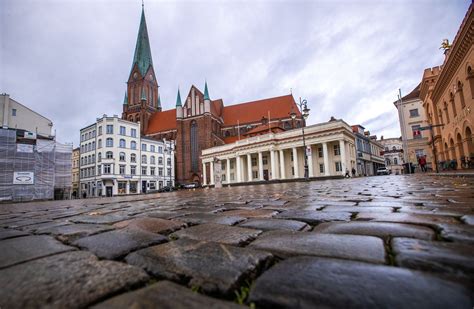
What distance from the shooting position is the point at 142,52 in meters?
61.9

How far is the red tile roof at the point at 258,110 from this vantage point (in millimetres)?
49906

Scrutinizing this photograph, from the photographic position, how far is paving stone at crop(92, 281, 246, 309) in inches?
27.9

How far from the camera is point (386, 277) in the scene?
0.81m

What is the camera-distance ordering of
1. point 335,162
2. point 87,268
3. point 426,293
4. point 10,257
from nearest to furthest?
1. point 426,293
2. point 87,268
3. point 10,257
4. point 335,162

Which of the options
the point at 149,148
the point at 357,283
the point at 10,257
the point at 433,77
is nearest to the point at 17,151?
the point at 149,148

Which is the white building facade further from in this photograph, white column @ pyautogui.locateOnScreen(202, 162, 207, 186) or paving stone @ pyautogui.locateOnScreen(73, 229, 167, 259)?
paving stone @ pyautogui.locateOnScreen(73, 229, 167, 259)

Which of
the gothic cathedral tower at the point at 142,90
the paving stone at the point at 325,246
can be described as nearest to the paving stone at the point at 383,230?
the paving stone at the point at 325,246

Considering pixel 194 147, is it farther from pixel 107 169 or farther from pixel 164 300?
pixel 164 300

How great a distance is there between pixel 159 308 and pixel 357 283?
609 millimetres

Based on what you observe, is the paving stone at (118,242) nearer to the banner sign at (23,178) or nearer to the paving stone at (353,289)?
the paving stone at (353,289)

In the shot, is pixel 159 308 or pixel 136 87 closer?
pixel 159 308

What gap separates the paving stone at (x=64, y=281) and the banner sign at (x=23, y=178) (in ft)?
95.8

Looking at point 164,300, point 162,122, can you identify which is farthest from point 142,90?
point 164,300

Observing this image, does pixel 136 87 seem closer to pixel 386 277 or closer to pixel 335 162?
pixel 335 162
